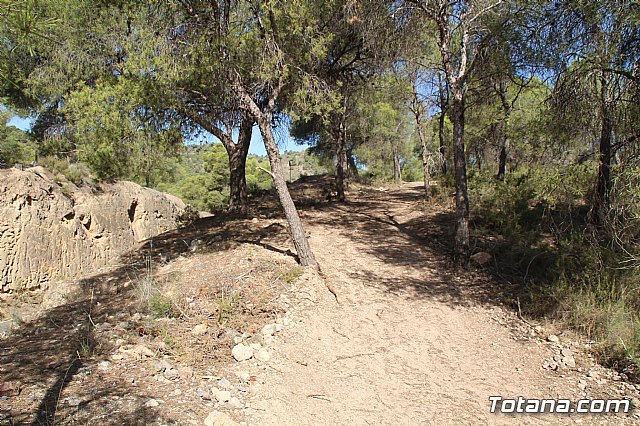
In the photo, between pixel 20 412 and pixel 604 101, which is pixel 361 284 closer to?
pixel 604 101

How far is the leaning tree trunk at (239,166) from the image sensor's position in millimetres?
10576

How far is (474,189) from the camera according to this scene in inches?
465

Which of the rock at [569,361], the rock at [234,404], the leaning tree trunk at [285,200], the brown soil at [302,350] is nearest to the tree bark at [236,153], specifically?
the leaning tree trunk at [285,200]

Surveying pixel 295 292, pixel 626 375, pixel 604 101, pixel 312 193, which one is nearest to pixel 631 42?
pixel 604 101

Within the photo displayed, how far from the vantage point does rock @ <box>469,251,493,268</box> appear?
24.3ft

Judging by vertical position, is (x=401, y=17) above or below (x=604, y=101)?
above

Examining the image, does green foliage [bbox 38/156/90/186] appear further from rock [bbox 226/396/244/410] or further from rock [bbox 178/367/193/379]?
rock [bbox 226/396/244/410]

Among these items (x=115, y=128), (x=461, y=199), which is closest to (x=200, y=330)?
(x=115, y=128)

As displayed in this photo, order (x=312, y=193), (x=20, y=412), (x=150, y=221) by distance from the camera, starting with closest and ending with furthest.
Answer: (x=20, y=412) < (x=150, y=221) < (x=312, y=193)

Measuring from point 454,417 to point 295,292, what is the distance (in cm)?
304

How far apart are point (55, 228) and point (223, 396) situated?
7470mm

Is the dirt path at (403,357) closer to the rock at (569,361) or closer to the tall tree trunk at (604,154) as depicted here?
the rock at (569,361)

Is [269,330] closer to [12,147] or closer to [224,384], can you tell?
[224,384]

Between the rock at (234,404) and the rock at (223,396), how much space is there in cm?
4
